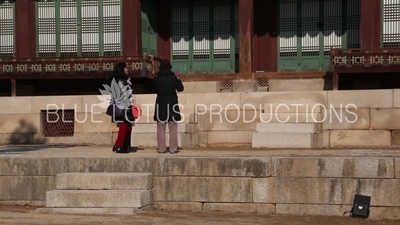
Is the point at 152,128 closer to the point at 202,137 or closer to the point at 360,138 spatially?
the point at 202,137

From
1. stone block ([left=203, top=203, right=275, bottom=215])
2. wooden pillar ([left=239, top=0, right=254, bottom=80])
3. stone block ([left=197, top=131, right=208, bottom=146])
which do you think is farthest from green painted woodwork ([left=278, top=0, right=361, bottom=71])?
stone block ([left=203, top=203, right=275, bottom=215])

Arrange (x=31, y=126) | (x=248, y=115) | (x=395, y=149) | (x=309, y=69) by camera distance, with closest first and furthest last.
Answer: (x=395, y=149) → (x=248, y=115) → (x=31, y=126) → (x=309, y=69)

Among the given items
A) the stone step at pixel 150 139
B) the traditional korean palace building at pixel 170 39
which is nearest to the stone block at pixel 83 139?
the stone step at pixel 150 139

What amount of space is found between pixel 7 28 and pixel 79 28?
87.4 inches

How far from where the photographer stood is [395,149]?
16.5 metres

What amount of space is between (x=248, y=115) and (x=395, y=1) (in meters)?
6.32

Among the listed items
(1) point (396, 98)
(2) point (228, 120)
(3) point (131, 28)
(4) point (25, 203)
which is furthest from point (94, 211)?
(3) point (131, 28)

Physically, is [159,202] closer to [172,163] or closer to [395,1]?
[172,163]

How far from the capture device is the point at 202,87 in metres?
23.9

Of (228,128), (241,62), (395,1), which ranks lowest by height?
(228,128)

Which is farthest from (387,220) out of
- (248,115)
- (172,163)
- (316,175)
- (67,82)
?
(67,82)

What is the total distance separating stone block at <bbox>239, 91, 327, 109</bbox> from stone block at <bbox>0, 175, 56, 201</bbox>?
5.76 metres

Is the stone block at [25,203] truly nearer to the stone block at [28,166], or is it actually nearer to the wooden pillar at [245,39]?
the stone block at [28,166]

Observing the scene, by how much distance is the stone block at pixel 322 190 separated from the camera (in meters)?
13.0
